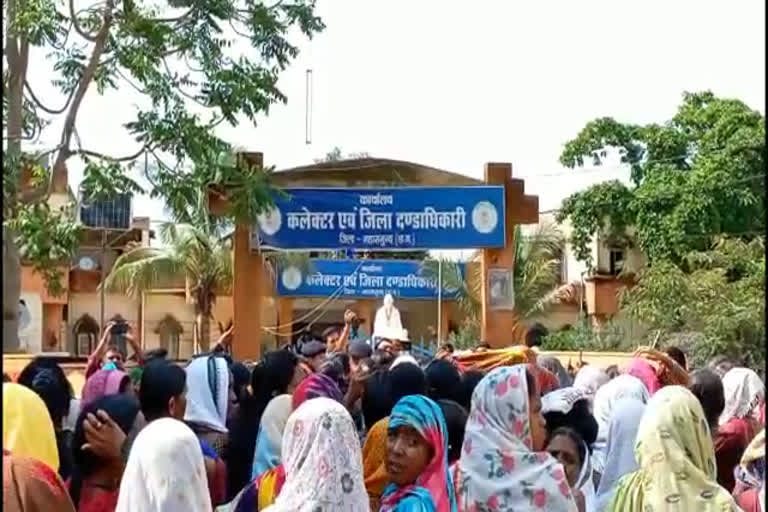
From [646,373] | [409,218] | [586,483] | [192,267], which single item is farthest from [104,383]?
[192,267]

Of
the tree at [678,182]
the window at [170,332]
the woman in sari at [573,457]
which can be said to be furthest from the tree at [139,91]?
the window at [170,332]

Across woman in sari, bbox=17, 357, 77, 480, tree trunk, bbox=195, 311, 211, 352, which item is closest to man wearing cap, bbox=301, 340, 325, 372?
woman in sari, bbox=17, 357, 77, 480

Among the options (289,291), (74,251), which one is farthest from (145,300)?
(74,251)

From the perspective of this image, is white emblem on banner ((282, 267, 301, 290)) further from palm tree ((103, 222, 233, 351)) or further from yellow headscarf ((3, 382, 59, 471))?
yellow headscarf ((3, 382, 59, 471))

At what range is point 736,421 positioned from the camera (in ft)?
17.2

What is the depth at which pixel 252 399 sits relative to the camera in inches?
207

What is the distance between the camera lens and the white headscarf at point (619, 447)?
474 cm

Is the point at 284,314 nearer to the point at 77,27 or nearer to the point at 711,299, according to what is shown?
the point at 711,299

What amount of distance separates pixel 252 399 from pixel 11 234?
3.35 m

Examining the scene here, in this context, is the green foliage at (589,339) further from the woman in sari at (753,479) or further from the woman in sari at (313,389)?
the woman in sari at (753,479)

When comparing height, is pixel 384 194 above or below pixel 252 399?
above

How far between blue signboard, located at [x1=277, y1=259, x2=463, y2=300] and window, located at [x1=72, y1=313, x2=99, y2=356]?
854 centimetres

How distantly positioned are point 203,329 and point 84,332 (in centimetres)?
720

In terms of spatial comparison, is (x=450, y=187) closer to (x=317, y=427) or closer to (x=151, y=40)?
(x=151, y=40)
